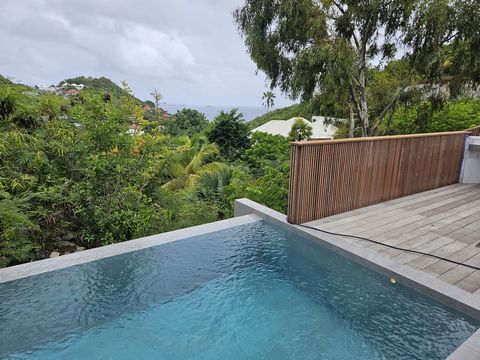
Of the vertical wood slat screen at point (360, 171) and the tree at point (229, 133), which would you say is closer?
the vertical wood slat screen at point (360, 171)

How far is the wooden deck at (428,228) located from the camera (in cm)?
318

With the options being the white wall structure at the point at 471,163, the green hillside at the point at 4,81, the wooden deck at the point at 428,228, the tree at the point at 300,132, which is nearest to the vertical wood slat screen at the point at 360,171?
the wooden deck at the point at 428,228

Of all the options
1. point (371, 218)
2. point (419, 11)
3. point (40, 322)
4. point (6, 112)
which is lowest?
point (40, 322)

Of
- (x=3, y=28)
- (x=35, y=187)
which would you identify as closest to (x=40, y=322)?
(x=35, y=187)

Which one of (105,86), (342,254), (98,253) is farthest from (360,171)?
(105,86)

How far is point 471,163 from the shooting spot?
655cm

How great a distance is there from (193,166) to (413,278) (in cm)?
738

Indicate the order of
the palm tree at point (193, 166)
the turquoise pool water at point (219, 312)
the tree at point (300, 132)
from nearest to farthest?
1. the turquoise pool water at point (219, 312)
2. the palm tree at point (193, 166)
3. the tree at point (300, 132)

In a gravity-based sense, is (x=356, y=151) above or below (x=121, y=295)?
above

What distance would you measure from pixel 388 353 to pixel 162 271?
2299 mm

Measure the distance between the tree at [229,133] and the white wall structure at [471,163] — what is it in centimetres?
865

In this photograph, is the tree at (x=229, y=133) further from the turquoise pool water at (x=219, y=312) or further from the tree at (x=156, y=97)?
the turquoise pool water at (x=219, y=312)

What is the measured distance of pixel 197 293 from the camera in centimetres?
300

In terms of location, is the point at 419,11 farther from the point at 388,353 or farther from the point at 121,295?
the point at 121,295
